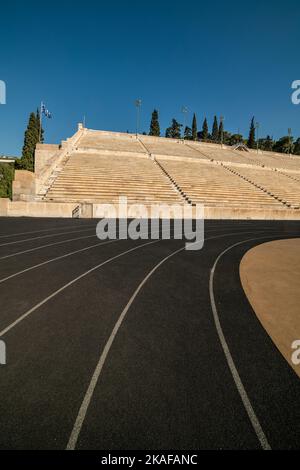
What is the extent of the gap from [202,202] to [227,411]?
66.7ft

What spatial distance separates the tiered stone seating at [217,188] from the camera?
919 inches

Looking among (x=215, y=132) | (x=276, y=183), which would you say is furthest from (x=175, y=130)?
(x=276, y=183)

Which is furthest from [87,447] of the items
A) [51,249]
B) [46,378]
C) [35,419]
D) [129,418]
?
[51,249]

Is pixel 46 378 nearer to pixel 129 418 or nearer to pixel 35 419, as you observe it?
pixel 35 419

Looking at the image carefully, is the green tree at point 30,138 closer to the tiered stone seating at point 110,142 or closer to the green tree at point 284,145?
the tiered stone seating at point 110,142

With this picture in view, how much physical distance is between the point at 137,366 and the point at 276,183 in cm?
3202

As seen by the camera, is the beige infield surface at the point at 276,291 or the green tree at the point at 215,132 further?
the green tree at the point at 215,132

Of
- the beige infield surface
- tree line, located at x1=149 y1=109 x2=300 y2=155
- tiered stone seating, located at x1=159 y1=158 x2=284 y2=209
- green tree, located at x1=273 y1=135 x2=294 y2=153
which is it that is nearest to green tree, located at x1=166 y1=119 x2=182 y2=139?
tree line, located at x1=149 y1=109 x2=300 y2=155

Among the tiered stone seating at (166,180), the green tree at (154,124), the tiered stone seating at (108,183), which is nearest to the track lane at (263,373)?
the tiered stone seating at (166,180)

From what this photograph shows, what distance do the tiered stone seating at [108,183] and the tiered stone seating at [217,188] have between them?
189 cm

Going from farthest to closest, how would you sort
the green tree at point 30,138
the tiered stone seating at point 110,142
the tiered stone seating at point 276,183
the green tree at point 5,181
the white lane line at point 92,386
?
the green tree at point 30,138 < the tiered stone seating at point 110,142 < the tiered stone seating at point 276,183 < the green tree at point 5,181 < the white lane line at point 92,386

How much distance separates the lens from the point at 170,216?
19.0 m

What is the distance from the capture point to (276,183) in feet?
99.6

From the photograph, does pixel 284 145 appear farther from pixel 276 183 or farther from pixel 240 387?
pixel 240 387
